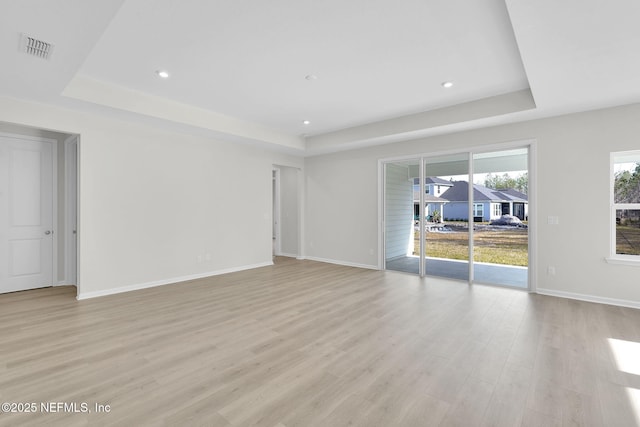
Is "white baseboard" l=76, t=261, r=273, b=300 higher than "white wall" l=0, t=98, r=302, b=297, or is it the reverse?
"white wall" l=0, t=98, r=302, b=297

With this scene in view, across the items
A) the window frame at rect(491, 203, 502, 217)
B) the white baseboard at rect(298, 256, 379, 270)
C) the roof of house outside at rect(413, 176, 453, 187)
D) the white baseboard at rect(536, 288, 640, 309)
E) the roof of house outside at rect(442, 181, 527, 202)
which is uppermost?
the roof of house outside at rect(413, 176, 453, 187)

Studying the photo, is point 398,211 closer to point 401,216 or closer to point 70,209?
point 401,216

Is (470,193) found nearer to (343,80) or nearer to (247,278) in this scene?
(343,80)

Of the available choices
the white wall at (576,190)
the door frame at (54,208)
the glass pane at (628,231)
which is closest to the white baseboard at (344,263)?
the white wall at (576,190)

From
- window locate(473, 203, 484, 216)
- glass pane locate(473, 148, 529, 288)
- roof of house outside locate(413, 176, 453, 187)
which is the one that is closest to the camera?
glass pane locate(473, 148, 529, 288)

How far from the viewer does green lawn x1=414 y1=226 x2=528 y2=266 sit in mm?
4887

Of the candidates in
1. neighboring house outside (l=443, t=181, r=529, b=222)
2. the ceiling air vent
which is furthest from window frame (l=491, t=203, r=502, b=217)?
the ceiling air vent

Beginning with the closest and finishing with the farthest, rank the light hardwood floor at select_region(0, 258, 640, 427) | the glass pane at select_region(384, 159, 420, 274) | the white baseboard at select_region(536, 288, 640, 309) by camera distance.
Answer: the light hardwood floor at select_region(0, 258, 640, 427)
the white baseboard at select_region(536, 288, 640, 309)
the glass pane at select_region(384, 159, 420, 274)

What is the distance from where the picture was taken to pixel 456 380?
2244 millimetres

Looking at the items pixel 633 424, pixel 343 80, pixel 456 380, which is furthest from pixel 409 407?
pixel 343 80

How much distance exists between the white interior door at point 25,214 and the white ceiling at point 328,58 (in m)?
1.47

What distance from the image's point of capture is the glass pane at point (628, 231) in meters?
3.98

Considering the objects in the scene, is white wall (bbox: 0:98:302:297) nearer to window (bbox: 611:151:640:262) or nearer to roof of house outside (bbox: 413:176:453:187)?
roof of house outside (bbox: 413:176:453:187)

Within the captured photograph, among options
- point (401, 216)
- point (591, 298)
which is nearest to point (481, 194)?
point (401, 216)
